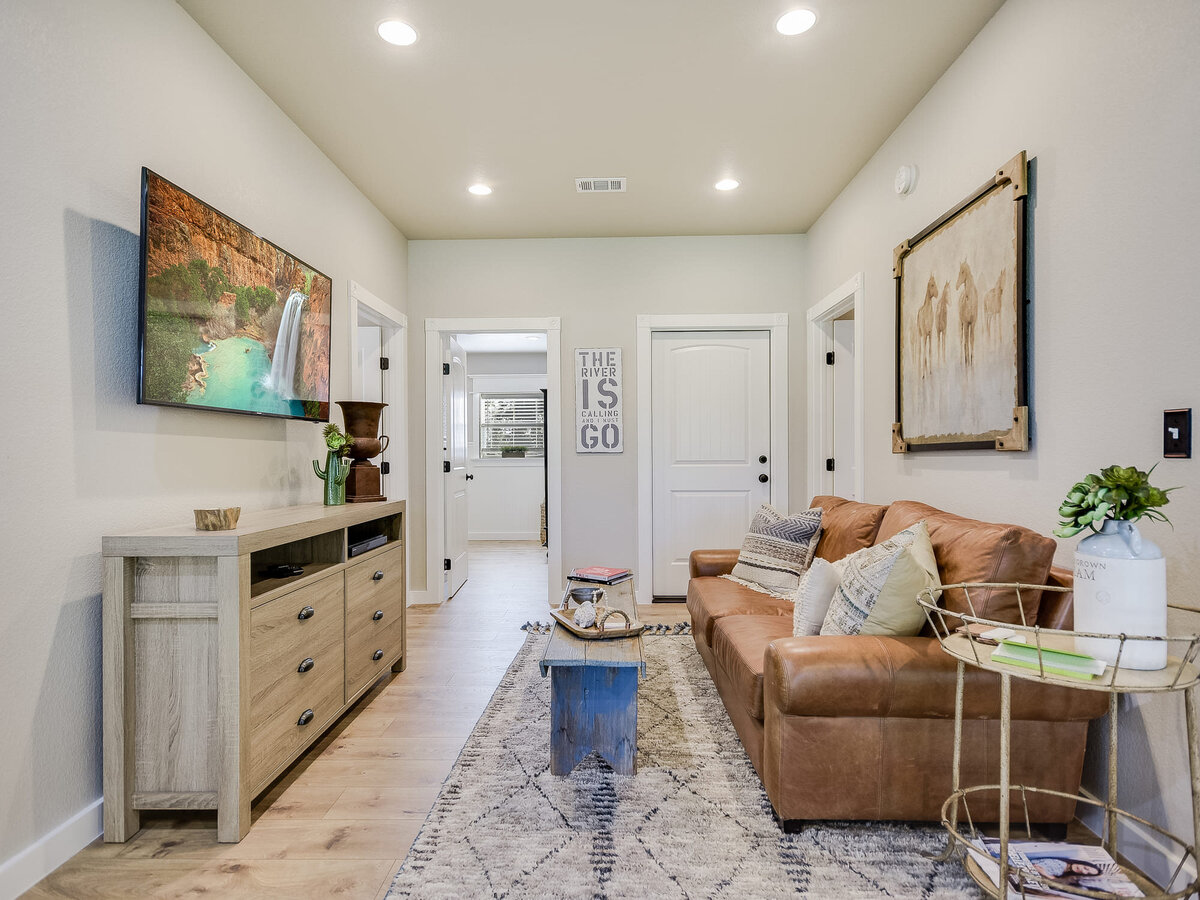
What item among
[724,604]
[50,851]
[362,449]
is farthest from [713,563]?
[50,851]

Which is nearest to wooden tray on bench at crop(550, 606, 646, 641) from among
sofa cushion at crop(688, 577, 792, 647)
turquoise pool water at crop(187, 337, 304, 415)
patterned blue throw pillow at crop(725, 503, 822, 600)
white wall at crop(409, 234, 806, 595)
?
sofa cushion at crop(688, 577, 792, 647)

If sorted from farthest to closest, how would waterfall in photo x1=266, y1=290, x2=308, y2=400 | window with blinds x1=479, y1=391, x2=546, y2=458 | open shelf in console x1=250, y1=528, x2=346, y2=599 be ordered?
window with blinds x1=479, y1=391, x2=546, y2=458 → waterfall in photo x1=266, y1=290, x2=308, y2=400 → open shelf in console x1=250, y1=528, x2=346, y2=599

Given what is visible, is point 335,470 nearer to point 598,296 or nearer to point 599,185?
point 599,185

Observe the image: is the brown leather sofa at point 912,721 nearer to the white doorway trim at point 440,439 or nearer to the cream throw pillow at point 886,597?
the cream throw pillow at point 886,597

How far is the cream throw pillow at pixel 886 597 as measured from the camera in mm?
1806

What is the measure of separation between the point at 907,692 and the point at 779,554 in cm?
145

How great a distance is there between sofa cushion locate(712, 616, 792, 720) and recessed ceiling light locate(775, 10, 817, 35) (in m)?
2.13

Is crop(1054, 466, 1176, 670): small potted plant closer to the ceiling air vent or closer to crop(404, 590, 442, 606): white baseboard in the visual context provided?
the ceiling air vent

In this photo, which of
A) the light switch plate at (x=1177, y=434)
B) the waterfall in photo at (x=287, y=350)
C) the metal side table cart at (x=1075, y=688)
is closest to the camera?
the metal side table cart at (x=1075, y=688)

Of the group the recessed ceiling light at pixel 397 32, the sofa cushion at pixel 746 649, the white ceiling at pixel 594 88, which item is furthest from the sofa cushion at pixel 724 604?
the recessed ceiling light at pixel 397 32

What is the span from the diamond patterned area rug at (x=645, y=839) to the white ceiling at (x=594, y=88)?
259 centimetres

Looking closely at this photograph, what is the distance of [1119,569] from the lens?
130 cm

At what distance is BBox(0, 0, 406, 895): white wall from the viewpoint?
61.6 inches

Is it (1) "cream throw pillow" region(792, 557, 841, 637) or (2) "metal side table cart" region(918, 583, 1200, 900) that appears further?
(1) "cream throw pillow" region(792, 557, 841, 637)
